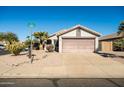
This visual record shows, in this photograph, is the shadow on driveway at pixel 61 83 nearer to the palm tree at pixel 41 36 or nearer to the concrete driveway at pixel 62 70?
the concrete driveway at pixel 62 70

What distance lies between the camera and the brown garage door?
91.7 feet

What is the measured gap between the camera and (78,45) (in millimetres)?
28078

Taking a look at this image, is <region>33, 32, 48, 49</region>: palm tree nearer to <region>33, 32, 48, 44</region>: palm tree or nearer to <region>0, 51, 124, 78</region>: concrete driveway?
<region>33, 32, 48, 44</region>: palm tree

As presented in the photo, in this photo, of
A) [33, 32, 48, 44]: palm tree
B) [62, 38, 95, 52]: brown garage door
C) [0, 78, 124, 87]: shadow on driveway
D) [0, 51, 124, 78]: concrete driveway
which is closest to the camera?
[0, 78, 124, 87]: shadow on driveway

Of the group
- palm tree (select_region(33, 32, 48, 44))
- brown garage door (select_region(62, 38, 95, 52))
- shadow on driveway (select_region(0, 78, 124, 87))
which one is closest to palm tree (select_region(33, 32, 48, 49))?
palm tree (select_region(33, 32, 48, 44))

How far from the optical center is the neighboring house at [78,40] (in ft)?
91.8

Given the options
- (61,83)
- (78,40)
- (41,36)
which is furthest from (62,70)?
(41,36)
